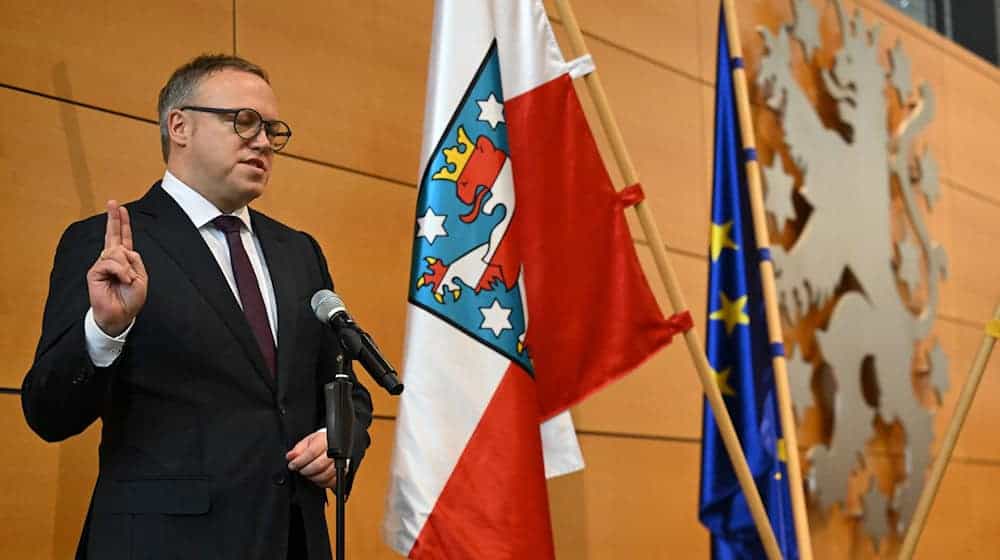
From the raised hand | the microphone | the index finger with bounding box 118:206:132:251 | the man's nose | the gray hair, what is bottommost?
the microphone

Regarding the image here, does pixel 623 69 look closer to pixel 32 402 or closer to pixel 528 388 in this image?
pixel 528 388

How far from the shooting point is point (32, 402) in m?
2.00

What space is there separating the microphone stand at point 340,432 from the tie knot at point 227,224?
0.54m

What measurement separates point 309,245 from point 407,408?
0.43 m

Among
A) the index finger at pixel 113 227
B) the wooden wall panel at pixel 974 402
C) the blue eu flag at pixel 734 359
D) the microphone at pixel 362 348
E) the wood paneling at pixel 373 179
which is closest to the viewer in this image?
the microphone at pixel 362 348

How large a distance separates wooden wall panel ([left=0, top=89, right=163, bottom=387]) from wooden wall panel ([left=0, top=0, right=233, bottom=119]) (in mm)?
48

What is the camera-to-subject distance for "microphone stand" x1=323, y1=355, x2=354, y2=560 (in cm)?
184

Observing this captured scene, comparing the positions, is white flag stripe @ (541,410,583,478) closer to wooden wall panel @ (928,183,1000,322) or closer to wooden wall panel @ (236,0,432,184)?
wooden wall panel @ (236,0,432,184)

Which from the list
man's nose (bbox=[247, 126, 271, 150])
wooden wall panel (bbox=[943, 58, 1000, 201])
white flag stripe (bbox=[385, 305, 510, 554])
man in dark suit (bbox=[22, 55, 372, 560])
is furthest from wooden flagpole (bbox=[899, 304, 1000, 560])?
wooden wall panel (bbox=[943, 58, 1000, 201])

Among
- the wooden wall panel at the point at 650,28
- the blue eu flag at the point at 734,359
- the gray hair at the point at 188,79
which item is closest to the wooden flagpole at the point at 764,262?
the blue eu flag at the point at 734,359

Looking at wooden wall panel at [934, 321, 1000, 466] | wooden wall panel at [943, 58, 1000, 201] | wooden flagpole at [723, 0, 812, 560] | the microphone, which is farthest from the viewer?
wooden wall panel at [943, 58, 1000, 201]

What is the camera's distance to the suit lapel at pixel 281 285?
7.23 feet

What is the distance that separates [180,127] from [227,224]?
0.19m

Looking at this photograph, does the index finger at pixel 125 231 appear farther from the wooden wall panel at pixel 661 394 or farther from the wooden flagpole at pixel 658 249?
the wooden wall panel at pixel 661 394
